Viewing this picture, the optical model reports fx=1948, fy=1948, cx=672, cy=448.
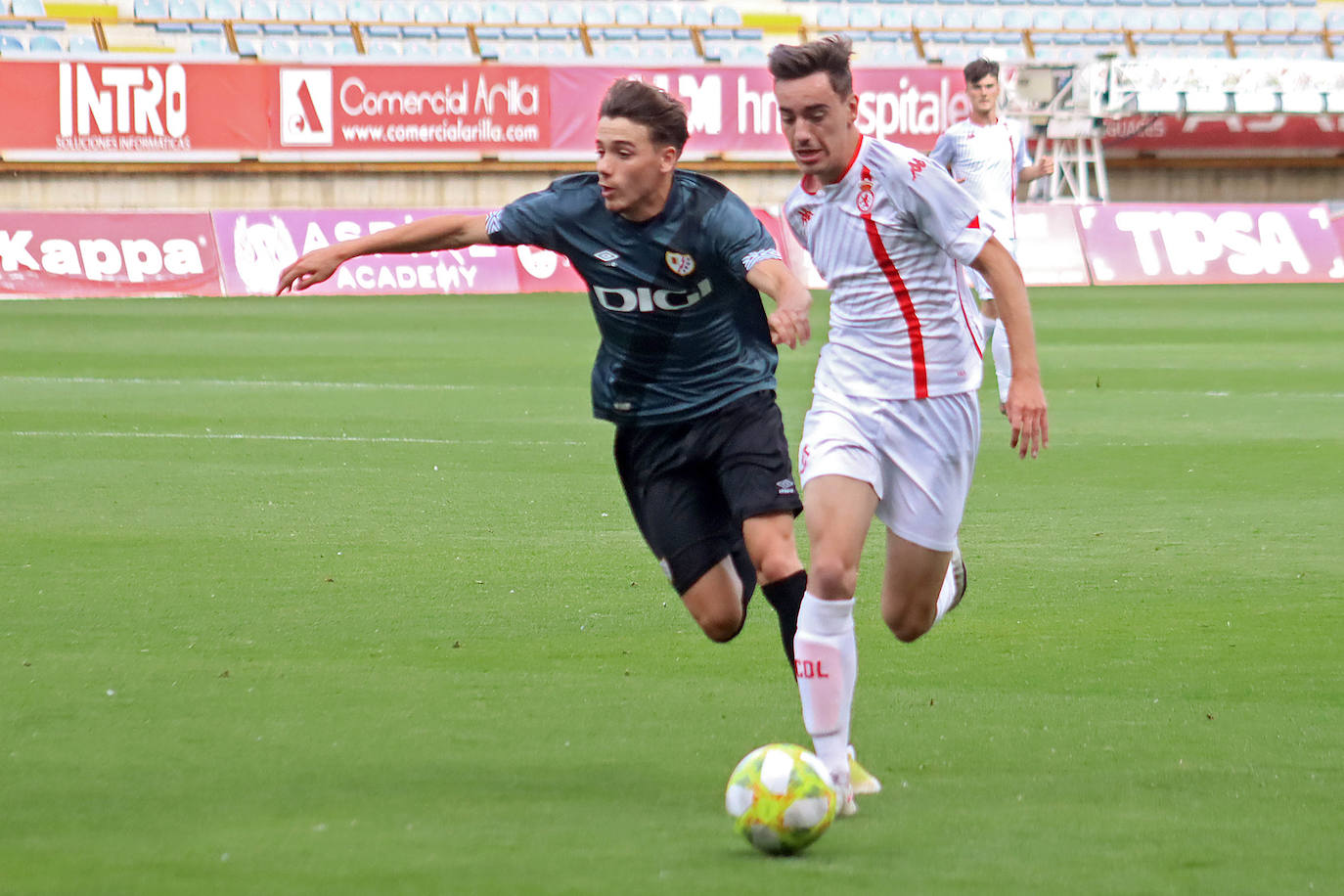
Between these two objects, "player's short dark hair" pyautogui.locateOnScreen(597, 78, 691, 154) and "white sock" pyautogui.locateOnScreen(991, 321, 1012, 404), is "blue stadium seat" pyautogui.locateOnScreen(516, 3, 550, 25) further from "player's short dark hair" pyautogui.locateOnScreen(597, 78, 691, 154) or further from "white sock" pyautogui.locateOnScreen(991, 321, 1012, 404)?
"player's short dark hair" pyautogui.locateOnScreen(597, 78, 691, 154)

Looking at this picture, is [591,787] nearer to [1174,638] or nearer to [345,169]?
[1174,638]

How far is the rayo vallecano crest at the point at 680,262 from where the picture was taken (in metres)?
5.39

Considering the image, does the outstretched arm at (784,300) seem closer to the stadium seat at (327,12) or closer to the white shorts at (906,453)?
the white shorts at (906,453)

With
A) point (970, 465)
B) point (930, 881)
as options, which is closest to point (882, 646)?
point (970, 465)

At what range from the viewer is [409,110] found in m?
31.0

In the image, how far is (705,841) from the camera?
4.29 m

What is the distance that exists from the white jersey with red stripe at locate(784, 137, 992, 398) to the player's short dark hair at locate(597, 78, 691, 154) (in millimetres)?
431

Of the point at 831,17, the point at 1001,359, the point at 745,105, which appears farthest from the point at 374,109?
the point at 1001,359

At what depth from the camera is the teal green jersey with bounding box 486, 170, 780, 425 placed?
17.7 feet

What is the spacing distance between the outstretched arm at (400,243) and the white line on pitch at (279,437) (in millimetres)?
6524

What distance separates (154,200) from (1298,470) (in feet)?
75.6

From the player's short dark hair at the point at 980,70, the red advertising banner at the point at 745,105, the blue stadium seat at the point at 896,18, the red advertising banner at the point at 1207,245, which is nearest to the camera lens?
the player's short dark hair at the point at 980,70

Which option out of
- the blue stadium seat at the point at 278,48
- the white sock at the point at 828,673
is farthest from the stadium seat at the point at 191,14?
the white sock at the point at 828,673

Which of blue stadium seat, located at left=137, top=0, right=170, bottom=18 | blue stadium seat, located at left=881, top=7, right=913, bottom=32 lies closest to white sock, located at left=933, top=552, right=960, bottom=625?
blue stadium seat, located at left=137, top=0, right=170, bottom=18
